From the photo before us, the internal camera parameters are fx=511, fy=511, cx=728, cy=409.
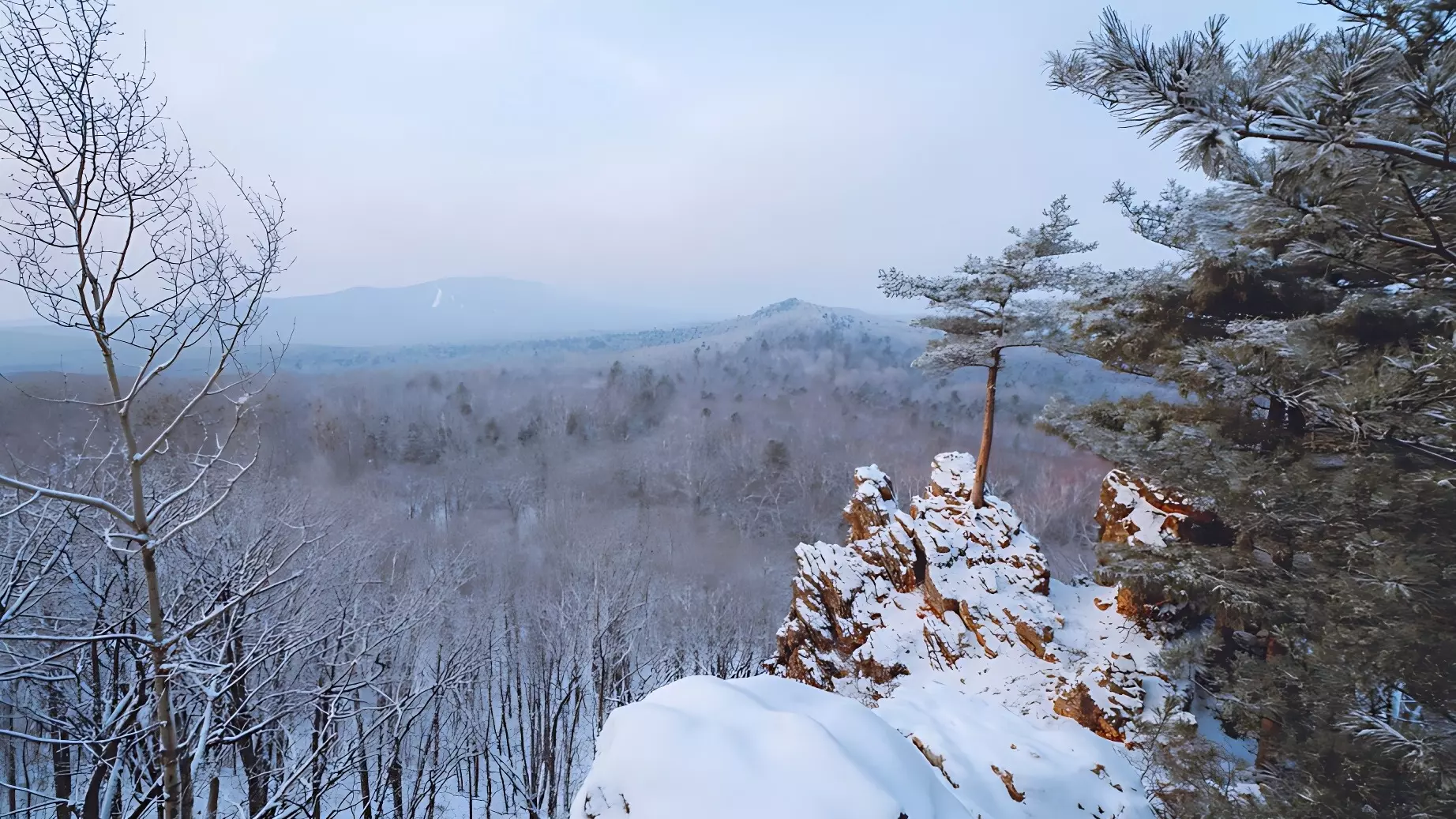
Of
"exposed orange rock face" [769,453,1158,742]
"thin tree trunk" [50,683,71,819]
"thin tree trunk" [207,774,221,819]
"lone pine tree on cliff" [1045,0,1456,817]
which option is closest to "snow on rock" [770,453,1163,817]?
"exposed orange rock face" [769,453,1158,742]

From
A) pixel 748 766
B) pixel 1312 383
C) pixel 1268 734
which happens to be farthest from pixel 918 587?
pixel 748 766

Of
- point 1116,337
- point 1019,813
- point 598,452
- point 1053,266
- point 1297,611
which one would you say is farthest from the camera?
point 598,452

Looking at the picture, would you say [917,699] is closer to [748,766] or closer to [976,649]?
[976,649]

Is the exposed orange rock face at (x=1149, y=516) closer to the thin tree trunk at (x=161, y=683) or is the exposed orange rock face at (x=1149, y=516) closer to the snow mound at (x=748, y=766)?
the snow mound at (x=748, y=766)

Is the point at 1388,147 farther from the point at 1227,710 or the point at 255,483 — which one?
the point at 255,483

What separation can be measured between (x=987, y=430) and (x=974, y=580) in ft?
10.7

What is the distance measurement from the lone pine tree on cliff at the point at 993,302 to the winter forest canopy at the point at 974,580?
0.08 m

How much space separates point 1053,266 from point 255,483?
63.6 feet

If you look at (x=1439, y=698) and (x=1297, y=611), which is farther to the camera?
(x=1297, y=611)

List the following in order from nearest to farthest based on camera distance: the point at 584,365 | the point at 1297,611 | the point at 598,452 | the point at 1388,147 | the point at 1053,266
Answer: the point at 1388,147 < the point at 1297,611 < the point at 1053,266 < the point at 598,452 < the point at 584,365

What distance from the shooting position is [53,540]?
287 inches

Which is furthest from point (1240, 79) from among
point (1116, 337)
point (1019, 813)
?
point (1116, 337)

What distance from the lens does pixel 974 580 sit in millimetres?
9945

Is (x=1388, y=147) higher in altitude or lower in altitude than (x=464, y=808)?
higher
